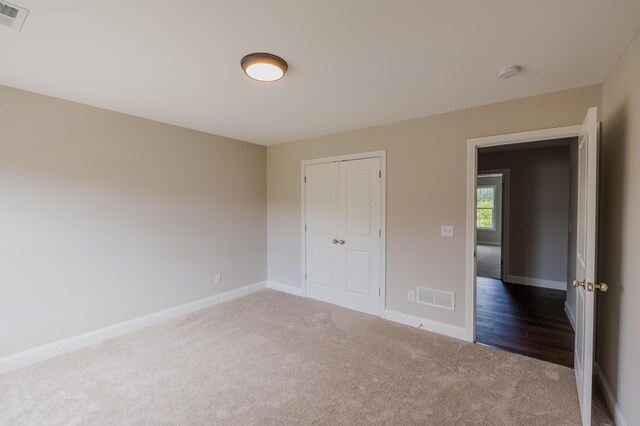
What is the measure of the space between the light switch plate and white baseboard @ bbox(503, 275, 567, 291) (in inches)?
122

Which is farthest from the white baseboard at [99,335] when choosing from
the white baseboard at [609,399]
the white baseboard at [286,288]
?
the white baseboard at [609,399]

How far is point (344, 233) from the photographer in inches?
157

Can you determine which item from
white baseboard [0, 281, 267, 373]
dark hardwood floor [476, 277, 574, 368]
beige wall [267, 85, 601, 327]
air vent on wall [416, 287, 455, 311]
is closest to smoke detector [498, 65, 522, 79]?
beige wall [267, 85, 601, 327]

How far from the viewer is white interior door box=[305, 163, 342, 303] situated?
4062mm

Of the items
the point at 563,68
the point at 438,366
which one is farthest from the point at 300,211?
the point at 563,68

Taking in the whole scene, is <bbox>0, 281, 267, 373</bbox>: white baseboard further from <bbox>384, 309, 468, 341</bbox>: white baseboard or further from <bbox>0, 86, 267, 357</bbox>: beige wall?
<bbox>384, 309, 468, 341</bbox>: white baseboard

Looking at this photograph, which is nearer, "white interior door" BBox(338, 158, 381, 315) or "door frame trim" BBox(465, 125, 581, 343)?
"door frame trim" BBox(465, 125, 581, 343)

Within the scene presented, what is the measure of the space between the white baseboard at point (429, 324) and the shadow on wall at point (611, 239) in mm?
1052

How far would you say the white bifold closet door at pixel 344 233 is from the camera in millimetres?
3691

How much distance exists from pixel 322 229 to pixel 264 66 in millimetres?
2575

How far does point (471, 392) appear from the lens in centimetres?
217

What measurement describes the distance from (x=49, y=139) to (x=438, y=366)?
158 inches

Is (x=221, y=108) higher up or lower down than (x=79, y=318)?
higher up

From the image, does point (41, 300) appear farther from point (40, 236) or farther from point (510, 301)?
point (510, 301)
